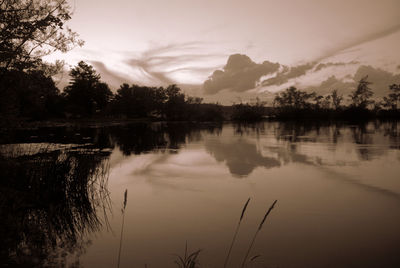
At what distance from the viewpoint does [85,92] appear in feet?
321

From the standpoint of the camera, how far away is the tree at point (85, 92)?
315ft

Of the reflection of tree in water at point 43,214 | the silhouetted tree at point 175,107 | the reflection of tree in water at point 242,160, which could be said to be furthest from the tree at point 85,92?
the reflection of tree in water at point 43,214

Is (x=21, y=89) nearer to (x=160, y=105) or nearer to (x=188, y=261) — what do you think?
(x=188, y=261)

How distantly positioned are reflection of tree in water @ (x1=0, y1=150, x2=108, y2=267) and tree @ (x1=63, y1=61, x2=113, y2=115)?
86253 mm

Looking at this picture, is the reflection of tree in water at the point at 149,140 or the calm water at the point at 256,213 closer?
the calm water at the point at 256,213

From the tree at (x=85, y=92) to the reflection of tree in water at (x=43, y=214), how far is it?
8625cm

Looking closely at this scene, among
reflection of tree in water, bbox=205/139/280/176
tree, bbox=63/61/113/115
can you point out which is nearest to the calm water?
reflection of tree in water, bbox=205/139/280/176

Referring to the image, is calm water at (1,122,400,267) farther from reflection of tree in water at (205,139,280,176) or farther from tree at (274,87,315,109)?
tree at (274,87,315,109)

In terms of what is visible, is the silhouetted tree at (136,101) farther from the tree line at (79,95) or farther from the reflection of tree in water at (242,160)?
the reflection of tree in water at (242,160)

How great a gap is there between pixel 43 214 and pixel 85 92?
313 ft

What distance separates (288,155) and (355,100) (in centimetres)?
10329

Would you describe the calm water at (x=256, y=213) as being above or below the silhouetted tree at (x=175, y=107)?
below

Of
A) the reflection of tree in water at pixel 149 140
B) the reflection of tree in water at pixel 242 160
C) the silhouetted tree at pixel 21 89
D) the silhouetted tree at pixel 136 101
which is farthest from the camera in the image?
the silhouetted tree at pixel 136 101

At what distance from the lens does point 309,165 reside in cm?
2066
